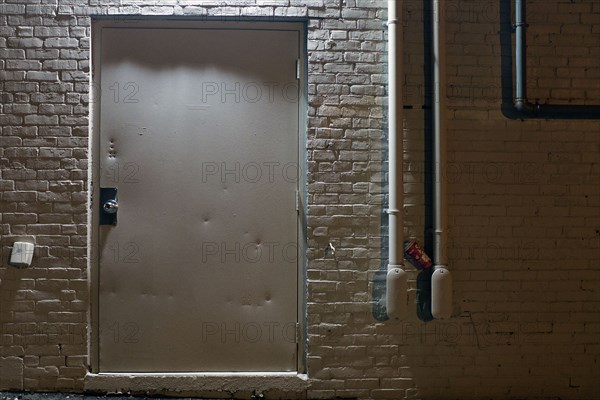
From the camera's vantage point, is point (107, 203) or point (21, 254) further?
point (107, 203)

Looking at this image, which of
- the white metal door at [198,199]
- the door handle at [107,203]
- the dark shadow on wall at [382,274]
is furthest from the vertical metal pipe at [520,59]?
the door handle at [107,203]

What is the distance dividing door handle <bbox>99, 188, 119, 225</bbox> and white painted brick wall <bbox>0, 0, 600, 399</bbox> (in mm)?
135

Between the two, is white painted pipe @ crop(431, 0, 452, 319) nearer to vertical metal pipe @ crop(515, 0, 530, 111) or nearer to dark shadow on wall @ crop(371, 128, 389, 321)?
dark shadow on wall @ crop(371, 128, 389, 321)

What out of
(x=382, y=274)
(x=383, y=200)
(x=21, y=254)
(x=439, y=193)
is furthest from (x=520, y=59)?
(x=21, y=254)

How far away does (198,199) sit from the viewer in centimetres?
398

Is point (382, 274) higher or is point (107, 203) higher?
point (107, 203)

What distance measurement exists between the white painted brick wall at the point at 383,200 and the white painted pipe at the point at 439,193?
12 centimetres

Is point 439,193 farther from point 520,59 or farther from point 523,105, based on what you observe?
point 520,59

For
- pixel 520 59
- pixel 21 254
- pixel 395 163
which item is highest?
pixel 520 59

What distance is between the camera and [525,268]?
158 inches

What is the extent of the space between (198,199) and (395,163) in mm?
1437

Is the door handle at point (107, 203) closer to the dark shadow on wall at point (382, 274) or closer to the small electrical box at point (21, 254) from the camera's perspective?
the small electrical box at point (21, 254)

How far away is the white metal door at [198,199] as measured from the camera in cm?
394

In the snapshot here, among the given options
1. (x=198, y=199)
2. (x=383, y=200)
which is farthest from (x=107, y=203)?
(x=383, y=200)
